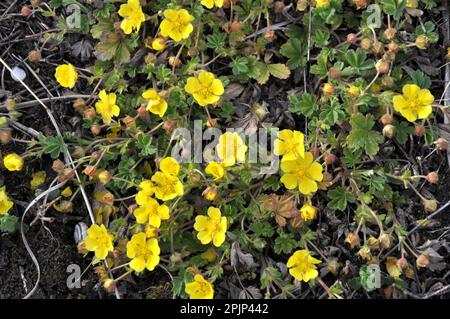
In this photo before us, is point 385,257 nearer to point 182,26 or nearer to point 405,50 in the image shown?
point 405,50

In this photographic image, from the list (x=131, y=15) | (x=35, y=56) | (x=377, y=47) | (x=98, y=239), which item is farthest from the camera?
(x=35, y=56)

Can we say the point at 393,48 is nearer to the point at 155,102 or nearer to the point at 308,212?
the point at 308,212

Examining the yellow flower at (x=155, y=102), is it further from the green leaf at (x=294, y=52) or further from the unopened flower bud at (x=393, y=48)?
the unopened flower bud at (x=393, y=48)

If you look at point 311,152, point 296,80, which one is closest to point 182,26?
point 296,80

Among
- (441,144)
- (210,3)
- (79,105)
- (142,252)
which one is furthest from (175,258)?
(441,144)

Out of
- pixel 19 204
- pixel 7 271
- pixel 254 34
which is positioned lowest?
pixel 7 271

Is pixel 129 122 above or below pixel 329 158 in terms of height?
above

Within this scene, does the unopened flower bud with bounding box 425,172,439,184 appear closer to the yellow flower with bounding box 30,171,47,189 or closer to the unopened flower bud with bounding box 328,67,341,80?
the unopened flower bud with bounding box 328,67,341,80

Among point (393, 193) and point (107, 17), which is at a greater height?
point (107, 17)
